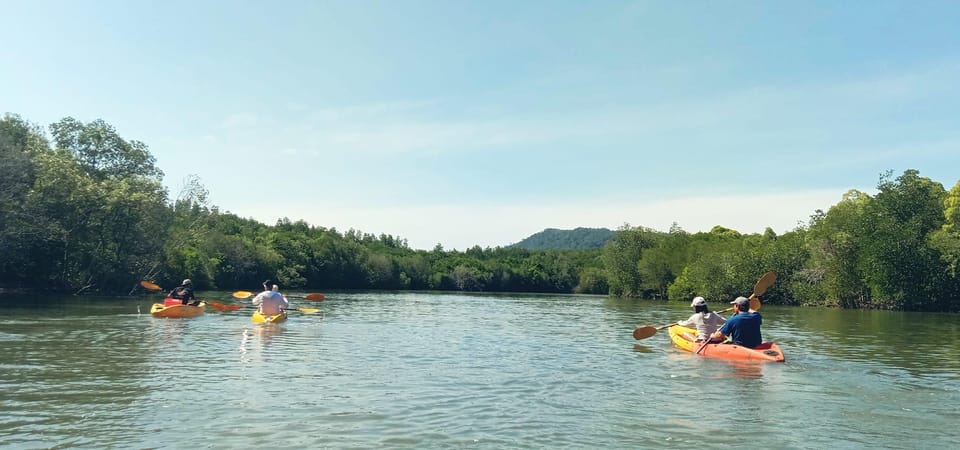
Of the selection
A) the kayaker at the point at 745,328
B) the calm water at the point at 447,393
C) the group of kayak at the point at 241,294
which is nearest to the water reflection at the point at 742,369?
the calm water at the point at 447,393

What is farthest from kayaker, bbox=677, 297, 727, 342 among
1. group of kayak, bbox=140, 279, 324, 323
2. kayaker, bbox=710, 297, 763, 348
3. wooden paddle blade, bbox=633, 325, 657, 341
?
group of kayak, bbox=140, 279, 324, 323

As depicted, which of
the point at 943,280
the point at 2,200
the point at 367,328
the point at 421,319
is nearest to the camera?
the point at 367,328

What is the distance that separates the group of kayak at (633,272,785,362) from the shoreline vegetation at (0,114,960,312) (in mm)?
37801

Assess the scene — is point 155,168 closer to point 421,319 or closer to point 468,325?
point 421,319

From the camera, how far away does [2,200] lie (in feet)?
127

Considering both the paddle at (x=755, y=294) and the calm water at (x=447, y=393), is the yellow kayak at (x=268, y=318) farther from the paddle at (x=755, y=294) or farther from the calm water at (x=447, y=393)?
the paddle at (x=755, y=294)

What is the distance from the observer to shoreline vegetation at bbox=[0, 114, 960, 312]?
44.3 metres

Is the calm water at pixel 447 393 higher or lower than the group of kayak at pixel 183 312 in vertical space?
lower

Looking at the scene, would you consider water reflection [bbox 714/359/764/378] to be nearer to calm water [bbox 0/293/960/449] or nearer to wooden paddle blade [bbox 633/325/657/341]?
calm water [bbox 0/293/960/449]

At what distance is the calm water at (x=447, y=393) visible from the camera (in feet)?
28.7

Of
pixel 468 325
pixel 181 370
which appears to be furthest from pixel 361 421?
pixel 468 325

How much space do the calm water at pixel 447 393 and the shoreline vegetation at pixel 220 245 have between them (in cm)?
2696

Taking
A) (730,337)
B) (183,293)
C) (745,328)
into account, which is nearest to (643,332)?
(730,337)

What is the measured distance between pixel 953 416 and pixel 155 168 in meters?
58.4
